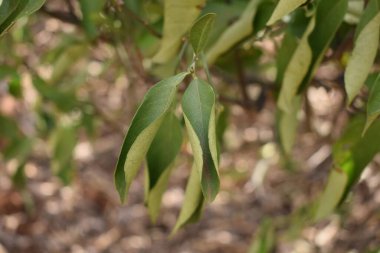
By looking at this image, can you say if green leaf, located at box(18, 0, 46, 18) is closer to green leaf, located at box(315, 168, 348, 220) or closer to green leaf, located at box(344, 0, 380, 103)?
green leaf, located at box(344, 0, 380, 103)

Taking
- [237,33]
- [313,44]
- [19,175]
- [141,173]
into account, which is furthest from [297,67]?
[141,173]

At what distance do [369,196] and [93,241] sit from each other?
0.99m

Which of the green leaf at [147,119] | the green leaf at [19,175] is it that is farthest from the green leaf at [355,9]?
the green leaf at [19,175]

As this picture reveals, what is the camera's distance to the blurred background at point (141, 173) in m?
1.75

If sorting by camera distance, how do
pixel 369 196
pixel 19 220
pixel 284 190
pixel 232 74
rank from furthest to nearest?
pixel 19 220 < pixel 284 190 < pixel 369 196 < pixel 232 74

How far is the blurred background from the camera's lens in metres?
1.75

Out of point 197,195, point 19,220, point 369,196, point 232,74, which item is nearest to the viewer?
point 197,195

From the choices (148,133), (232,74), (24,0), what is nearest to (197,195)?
Result: (148,133)

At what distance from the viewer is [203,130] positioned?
2.46 feet

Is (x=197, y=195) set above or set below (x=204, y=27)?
below

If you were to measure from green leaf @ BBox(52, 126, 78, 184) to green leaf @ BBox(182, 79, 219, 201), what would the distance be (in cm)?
110

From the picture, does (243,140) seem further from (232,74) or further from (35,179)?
(232,74)

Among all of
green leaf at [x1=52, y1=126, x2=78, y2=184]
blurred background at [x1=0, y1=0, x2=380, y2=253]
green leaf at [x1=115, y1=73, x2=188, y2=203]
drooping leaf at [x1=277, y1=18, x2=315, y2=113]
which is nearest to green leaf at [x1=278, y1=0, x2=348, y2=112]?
drooping leaf at [x1=277, y1=18, x2=315, y2=113]

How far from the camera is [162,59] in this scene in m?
1.04
